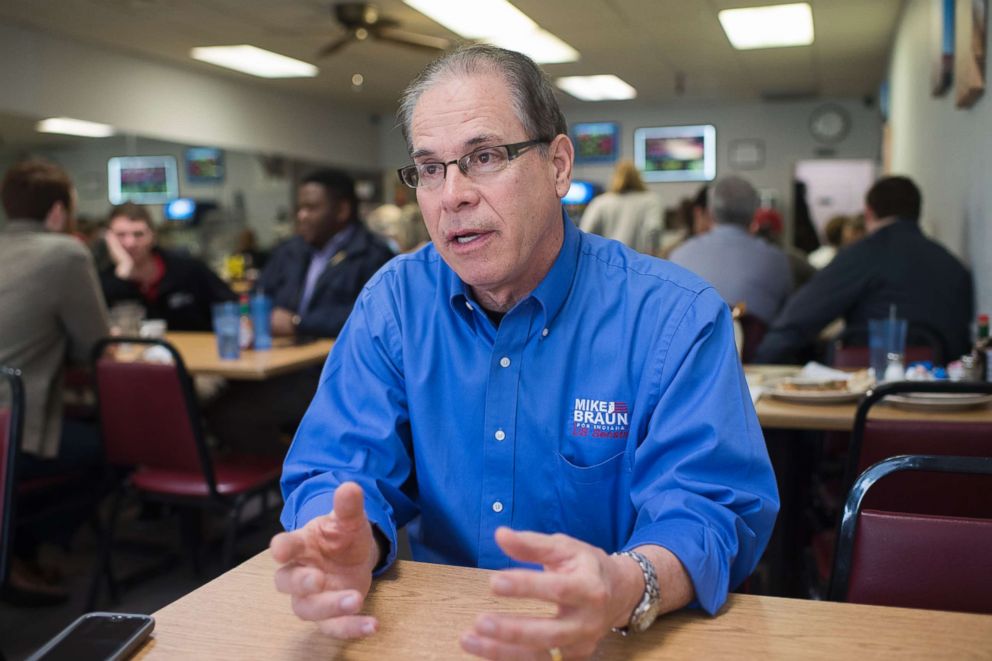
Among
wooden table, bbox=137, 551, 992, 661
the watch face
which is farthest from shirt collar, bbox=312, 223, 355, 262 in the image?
the watch face

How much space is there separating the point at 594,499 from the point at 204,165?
777 centimetres

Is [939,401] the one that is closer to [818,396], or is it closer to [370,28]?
[818,396]

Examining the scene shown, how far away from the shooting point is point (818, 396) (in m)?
2.26

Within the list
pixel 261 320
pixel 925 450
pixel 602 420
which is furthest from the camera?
pixel 261 320

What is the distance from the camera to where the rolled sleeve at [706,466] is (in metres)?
0.98

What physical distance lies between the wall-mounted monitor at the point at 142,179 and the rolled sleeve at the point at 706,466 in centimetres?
713

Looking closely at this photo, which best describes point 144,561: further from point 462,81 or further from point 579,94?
point 579,94

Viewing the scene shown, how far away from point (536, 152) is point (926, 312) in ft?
8.60

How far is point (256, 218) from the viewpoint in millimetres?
8992

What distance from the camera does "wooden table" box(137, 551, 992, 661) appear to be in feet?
2.74

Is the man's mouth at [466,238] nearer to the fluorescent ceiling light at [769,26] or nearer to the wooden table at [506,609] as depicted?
the wooden table at [506,609]

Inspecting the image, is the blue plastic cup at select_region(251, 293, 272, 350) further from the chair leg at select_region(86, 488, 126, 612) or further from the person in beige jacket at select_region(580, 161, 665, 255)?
the person in beige jacket at select_region(580, 161, 665, 255)

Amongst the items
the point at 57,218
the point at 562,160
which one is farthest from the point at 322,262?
the point at 562,160

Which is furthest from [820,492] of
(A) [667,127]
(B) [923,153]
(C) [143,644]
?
(A) [667,127]
